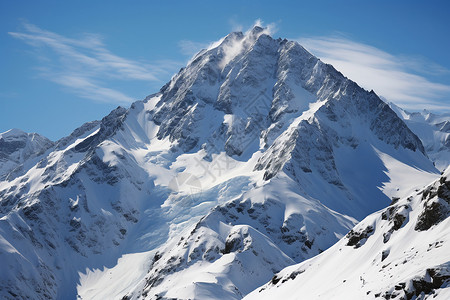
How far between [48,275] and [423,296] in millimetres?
156656

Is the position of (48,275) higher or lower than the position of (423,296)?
higher

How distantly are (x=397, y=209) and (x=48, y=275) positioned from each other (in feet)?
454

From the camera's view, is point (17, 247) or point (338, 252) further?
point (17, 247)

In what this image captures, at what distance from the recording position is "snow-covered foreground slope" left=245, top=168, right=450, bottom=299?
177ft

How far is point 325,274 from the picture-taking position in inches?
3177

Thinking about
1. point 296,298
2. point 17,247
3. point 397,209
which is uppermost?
point 17,247

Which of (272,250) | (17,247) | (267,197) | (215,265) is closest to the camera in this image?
(215,265)

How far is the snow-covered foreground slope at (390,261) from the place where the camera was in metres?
53.9

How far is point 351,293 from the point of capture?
63594 mm

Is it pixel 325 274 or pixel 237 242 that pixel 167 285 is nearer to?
pixel 237 242

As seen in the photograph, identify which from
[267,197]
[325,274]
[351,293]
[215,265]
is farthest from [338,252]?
[267,197]

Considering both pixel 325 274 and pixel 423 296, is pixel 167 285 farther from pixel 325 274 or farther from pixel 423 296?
pixel 423 296

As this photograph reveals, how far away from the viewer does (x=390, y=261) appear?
6594 cm

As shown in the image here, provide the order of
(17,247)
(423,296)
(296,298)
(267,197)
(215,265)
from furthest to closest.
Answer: (17,247)
(267,197)
(215,265)
(296,298)
(423,296)
